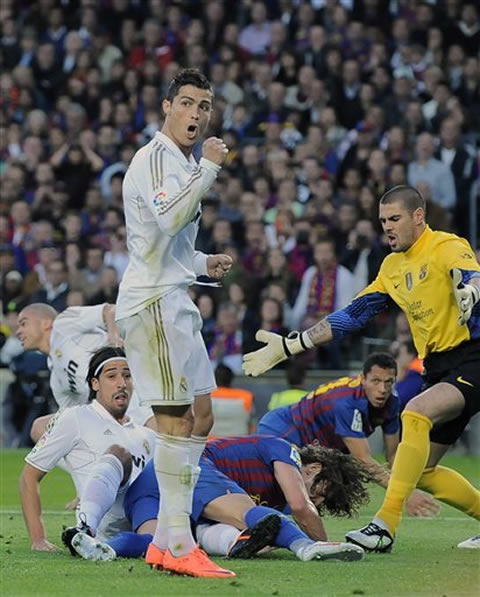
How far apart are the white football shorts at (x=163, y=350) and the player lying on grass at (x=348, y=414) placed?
3.47m

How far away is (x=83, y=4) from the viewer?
23.0 meters

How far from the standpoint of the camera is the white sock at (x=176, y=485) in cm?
711

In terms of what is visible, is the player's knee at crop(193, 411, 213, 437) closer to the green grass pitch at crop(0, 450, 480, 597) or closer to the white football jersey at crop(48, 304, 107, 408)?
the green grass pitch at crop(0, 450, 480, 597)

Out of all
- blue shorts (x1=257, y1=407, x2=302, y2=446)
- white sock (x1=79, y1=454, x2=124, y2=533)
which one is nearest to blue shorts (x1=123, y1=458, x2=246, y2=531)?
white sock (x1=79, y1=454, x2=124, y2=533)

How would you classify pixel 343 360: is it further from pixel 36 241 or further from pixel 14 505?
pixel 14 505

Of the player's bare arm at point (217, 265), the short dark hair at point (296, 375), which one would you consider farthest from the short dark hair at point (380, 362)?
the short dark hair at point (296, 375)

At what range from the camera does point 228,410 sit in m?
16.0

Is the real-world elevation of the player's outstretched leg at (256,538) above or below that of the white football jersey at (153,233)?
below

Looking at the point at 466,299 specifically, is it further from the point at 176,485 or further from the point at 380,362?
the point at 380,362

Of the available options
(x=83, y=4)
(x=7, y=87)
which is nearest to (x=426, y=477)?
(x=7, y=87)

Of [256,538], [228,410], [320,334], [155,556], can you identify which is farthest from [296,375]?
[155,556]

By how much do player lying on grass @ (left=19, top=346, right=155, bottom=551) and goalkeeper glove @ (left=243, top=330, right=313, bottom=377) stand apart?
29.1 inches

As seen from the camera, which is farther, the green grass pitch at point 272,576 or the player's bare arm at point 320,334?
the player's bare arm at point 320,334

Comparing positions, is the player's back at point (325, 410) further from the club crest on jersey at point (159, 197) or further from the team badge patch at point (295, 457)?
the club crest on jersey at point (159, 197)
